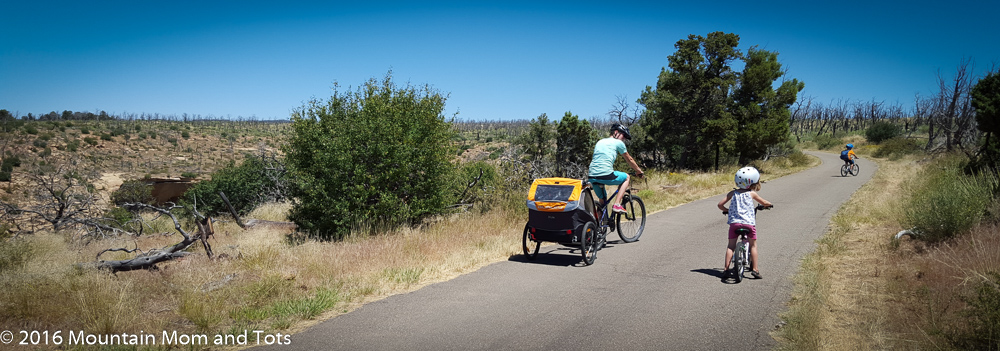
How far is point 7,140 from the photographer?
5181cm

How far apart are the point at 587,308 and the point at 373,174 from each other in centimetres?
854

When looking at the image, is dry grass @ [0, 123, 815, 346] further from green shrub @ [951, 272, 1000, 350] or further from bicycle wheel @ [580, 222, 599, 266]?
green shrub @ [951, 272, 1000, 350]

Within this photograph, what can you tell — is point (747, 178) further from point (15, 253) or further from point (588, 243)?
point (15, 253)

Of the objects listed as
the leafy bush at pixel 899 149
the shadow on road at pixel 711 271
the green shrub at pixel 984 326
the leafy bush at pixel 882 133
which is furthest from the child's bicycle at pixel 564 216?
the leafy bush at pixel 882 133

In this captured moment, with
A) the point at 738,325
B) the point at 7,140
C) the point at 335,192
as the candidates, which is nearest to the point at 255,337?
the point at 738,325

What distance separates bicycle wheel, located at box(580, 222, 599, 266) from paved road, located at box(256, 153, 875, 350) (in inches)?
5.9

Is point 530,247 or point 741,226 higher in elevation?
point 741,226

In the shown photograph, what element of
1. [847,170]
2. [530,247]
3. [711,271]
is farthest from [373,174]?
[847,170]

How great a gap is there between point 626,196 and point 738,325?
439 centimetres

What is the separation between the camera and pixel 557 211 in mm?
7141

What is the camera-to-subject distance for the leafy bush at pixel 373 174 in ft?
40.7

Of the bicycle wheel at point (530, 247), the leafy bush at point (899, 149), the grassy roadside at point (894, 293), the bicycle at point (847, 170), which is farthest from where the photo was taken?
the leafy bush at point (899, 149)

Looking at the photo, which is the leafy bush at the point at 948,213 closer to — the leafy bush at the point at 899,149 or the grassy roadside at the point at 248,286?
the grassy roadside at the point at 248,286

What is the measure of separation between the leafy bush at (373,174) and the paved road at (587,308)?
5286 millimetres
